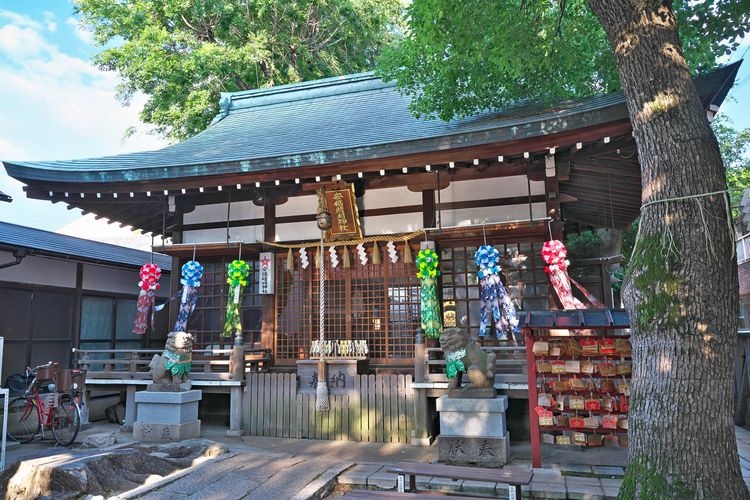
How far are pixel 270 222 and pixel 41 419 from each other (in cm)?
501

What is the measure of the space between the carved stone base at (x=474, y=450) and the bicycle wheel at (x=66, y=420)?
5.90 metres

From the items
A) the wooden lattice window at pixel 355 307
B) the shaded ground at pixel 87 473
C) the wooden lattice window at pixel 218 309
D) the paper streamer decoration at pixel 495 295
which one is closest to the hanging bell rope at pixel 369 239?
the wooden lattice window at pixel 355 307

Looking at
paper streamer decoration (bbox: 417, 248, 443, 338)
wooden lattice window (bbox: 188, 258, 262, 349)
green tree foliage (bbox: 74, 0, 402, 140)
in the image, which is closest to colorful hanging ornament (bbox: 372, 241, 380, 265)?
paper streamer decoration (bbox: 417, 248, 443, 338)

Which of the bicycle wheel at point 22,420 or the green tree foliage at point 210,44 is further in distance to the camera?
the green tree foliage at point 210,44

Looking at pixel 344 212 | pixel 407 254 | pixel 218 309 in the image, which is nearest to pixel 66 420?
pixel 218 309

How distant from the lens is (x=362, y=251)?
9258mm

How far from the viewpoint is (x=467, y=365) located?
6820 mm

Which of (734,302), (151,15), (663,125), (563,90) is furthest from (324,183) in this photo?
(151,15)

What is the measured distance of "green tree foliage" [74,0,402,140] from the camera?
19594 millimetres

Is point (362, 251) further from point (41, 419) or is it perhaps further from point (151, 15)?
point (151, 15)

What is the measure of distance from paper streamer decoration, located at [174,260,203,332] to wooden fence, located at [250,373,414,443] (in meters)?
2.01

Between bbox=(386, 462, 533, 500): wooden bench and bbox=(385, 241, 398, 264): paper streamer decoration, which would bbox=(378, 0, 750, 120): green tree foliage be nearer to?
bbox=(385, 241, 398, 264): paper streamer decoration

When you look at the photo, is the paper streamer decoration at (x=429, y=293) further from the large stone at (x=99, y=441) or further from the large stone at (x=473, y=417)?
the large stone at (x=99, y=441)

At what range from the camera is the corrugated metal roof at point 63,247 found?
10.6 meters
